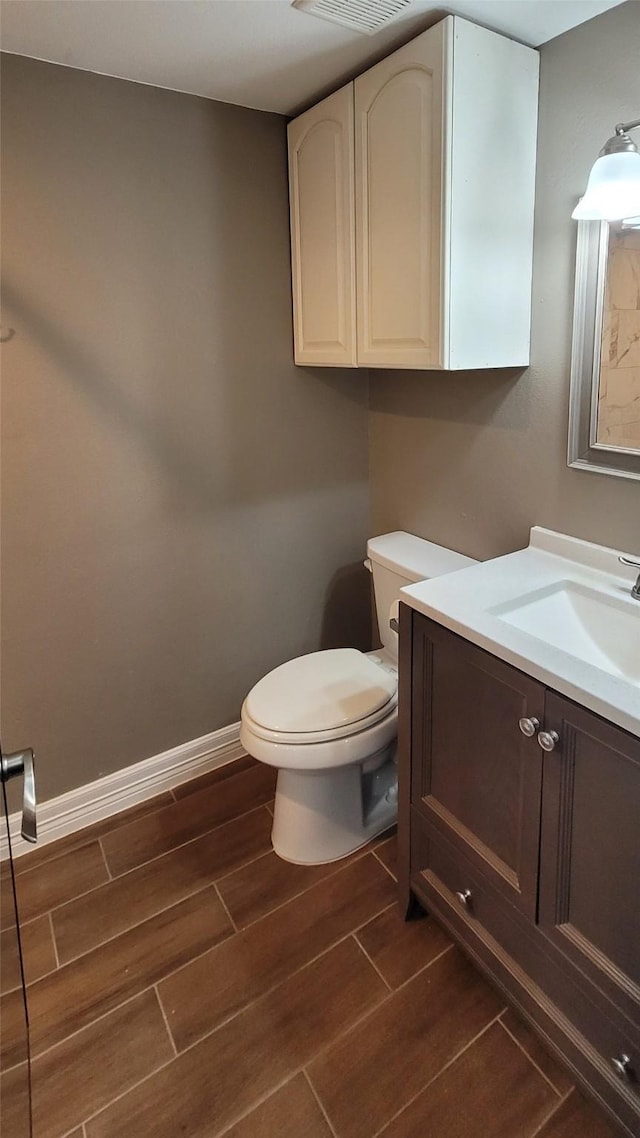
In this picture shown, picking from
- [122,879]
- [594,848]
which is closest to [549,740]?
[594,848]

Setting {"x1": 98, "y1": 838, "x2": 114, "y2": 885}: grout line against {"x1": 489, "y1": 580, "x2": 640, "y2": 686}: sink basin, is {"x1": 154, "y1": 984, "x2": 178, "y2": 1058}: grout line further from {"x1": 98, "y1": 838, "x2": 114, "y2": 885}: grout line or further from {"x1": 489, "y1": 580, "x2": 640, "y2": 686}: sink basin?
{"x1": 489, "y1": 580, "x2": 640, "y2": 686}: sink basin

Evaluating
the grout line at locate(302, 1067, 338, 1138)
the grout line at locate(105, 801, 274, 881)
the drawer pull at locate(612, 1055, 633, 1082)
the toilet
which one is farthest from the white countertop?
the grout line at locate(105, 801, 274, 881)

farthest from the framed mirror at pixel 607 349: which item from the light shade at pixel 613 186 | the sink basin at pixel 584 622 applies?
the sink basin at pixel 584 622

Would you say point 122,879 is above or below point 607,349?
below

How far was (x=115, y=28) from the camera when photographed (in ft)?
4.65

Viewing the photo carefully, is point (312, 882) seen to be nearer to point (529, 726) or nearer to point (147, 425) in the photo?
point (529, 726)

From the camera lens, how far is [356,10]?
4.42 feet

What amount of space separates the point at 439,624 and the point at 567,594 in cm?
35

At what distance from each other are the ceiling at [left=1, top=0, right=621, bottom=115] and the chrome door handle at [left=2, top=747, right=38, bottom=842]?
1429mm

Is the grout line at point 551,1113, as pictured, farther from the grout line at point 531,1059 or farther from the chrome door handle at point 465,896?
the chrome door handle at point 465,896

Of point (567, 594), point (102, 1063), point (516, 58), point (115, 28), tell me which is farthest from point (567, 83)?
point (102, 1063)

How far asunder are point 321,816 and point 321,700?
330 mm

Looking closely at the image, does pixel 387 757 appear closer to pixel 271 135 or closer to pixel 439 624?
pixel 439 624

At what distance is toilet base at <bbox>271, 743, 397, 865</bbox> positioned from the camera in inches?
71.7
